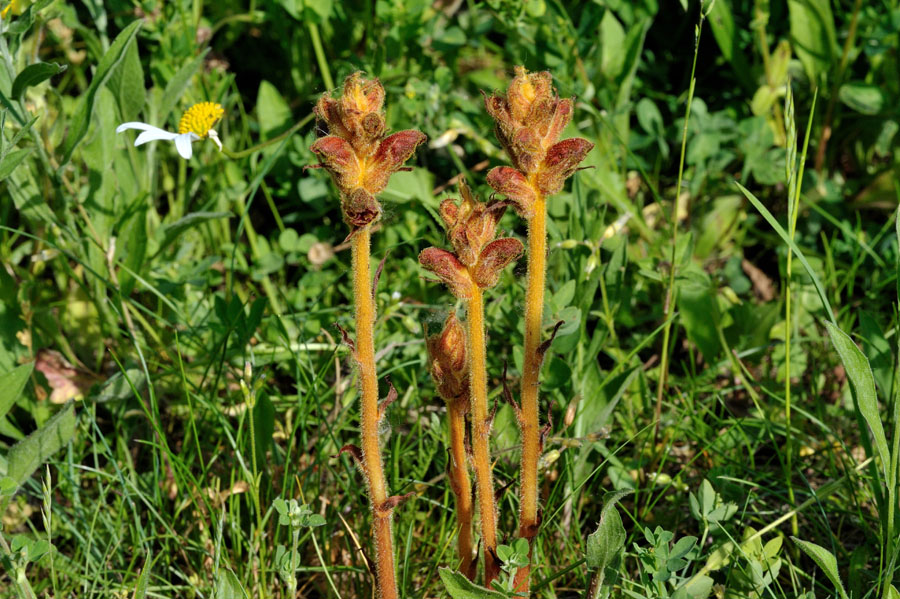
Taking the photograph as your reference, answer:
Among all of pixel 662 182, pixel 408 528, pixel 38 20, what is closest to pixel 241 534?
pixel 408 528

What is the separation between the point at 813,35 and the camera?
12.2ft

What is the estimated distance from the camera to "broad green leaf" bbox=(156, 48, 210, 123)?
118 inches

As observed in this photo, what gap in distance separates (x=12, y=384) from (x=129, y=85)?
1.08 m

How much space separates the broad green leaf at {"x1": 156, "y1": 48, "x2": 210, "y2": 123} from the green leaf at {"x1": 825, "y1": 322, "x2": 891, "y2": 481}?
216 centimetres

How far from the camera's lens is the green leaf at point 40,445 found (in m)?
2.39

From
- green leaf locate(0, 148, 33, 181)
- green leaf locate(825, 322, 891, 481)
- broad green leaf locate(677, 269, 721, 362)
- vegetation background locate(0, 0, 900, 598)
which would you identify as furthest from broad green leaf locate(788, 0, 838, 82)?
green leaf locate(0, 148, 33, 181)

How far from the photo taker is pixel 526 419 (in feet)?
5.92

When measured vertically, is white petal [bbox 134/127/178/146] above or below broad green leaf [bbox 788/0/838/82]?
above

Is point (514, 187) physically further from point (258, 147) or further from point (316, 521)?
point (258, 147)

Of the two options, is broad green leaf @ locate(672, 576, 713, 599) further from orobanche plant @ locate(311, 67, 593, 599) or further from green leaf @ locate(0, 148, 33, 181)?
green leaf @ locate(0, 148, 33, 181)

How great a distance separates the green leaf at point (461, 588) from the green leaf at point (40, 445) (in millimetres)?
1181

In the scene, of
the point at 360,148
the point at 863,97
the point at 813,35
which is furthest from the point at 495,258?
the point at 813,35

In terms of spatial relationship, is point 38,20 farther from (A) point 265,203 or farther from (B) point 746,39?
(B) point 746,39

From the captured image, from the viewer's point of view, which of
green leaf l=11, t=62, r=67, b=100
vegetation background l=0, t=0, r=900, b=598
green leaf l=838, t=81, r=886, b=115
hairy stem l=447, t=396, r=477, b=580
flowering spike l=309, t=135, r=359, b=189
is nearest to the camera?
flowering spike l=309, t=135, r=359, b=189
